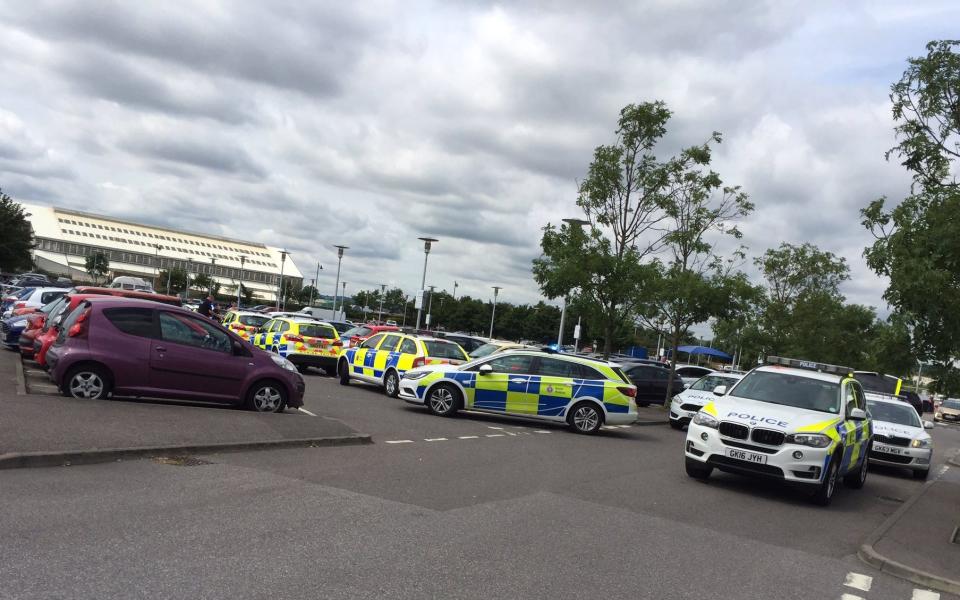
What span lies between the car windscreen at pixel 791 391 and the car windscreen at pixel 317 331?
14.1 metres

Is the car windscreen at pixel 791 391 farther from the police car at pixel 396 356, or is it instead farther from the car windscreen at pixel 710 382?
the car windscreen at pixel 710 382

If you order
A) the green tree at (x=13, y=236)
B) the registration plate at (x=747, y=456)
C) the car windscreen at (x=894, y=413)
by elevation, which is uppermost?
the green tree at (x=13, y=236)

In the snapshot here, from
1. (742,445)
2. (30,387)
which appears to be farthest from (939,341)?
(30,387)

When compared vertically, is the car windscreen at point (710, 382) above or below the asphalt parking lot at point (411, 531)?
Answer: above

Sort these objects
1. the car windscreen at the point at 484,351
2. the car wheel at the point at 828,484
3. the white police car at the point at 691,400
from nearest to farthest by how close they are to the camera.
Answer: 1. the car wheel at the point at 828,484
2. the white police car at the point at 691,400
3. the car windscreen at the point at 484,351

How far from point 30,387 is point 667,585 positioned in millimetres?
10543

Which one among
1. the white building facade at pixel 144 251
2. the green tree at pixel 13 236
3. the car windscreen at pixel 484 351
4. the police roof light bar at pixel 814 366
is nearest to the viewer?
the police roof light bar at pixel 814 366

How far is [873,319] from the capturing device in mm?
35500

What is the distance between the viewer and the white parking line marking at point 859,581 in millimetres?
6618

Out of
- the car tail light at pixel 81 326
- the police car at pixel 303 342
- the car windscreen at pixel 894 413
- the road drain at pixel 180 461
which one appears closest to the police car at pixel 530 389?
the car windscreen at pixel 894 413

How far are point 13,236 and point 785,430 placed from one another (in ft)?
201

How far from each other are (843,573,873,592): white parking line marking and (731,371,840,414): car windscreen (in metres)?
4.59

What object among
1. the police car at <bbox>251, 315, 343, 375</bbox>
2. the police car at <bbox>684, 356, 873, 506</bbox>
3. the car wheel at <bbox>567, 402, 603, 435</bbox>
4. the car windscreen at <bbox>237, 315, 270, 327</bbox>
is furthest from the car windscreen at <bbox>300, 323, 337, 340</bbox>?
the police car at <bbox>684, 356, 873, 506</bbox>

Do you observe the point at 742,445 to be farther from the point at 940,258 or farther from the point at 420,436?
the point at 420,436
